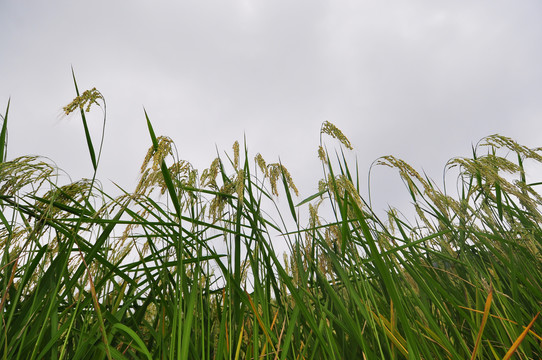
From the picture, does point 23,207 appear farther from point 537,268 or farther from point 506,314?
point 537,268

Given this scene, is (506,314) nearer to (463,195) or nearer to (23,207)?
(463,195)

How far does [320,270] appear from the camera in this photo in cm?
164

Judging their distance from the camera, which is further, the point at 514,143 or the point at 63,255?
the point at 514,143

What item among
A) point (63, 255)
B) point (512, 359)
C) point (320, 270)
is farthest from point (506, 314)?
point (63, 255)

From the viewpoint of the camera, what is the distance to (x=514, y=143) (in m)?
2.22

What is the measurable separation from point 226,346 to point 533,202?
5.32ft

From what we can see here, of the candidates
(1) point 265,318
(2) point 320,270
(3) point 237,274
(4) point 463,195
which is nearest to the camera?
(1) point 265,318

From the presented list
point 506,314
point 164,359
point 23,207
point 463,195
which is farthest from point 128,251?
point 463,195

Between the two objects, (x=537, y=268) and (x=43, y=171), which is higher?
(x=43, y=171)

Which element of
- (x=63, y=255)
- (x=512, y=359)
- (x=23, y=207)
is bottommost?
(x=512, y=359)

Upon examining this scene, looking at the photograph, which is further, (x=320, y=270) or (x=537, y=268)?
(x=537, y=268)

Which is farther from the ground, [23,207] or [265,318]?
[23,207]

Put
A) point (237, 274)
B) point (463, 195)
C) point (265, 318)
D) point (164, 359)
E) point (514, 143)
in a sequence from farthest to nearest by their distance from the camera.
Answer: point (463, 195) < point (514, 143) < point (237, 274) < point (265, 318) < point (164, 359)

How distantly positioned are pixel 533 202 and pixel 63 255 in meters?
2.15
